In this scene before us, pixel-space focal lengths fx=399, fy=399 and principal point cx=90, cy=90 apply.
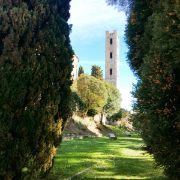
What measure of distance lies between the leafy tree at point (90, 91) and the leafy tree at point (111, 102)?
36.7 feet

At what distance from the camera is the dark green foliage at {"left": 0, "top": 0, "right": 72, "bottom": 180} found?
9773mm

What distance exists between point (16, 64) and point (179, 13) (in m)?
4.20

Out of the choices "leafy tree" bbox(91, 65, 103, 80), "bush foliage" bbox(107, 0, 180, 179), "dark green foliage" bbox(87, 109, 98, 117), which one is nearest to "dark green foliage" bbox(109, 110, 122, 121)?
"leafy tree" bbox(91, 65, 103, 80)

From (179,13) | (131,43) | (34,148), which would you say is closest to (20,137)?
(34,148)

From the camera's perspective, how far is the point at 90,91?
66.0 meters

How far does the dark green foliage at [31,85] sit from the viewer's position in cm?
977

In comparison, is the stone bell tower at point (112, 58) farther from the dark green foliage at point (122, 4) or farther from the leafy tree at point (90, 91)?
the dark green foliage at point (122, 4)

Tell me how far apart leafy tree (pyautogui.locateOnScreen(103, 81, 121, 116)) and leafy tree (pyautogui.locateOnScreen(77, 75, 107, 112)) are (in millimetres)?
11190

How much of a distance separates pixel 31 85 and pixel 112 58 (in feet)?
406

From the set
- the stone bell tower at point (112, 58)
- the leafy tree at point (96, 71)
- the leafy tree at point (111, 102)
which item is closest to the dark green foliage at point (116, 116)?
the leafy tree at point (111, 102)

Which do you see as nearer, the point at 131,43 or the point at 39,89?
the point at 39,89

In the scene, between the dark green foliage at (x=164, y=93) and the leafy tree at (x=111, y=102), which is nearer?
the dark green foliage at (x=164, y=93)

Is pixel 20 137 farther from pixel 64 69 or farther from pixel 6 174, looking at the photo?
pixel 64 69

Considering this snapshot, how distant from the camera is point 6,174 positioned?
31.8ft
